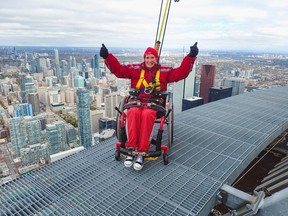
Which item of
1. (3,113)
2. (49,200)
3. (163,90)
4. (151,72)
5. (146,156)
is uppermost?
(151,72)

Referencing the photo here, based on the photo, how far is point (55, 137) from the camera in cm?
1930

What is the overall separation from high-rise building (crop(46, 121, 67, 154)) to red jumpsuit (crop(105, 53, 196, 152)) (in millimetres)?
17844

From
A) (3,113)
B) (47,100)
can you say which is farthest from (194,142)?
(47,100)

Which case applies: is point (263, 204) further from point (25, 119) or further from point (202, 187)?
point (25, 119)

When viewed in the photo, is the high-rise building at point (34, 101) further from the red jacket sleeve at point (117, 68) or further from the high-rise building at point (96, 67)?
the red jacket sleeve at point (117, 68)

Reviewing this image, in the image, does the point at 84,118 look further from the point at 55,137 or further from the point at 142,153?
the point at 142,153

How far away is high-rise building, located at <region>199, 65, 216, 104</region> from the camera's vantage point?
109 feet

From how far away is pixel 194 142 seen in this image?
10.9ft

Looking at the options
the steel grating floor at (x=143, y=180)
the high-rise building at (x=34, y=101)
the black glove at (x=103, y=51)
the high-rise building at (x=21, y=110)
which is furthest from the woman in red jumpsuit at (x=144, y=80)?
the high-rise building at (x=34, y=101)

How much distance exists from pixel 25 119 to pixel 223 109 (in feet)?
68.2

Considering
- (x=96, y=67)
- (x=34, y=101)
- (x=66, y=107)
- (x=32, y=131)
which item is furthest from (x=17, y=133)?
(x=96, y=67)

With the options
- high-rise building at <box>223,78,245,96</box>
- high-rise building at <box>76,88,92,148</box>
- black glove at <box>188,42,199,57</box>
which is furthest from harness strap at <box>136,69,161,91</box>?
high-rise building at <box>223,78,245,96</box>

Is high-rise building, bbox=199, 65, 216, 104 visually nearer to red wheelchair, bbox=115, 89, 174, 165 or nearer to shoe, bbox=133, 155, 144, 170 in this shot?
red wheelchair, bbox=115, 89, 174, 165

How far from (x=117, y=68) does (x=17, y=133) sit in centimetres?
2033
